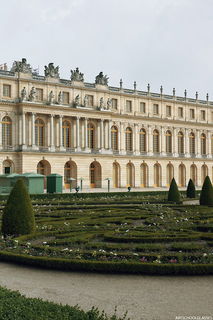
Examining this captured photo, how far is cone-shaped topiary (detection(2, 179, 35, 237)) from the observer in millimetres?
13828

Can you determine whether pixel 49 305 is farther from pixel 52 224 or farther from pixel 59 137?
pixel 59 137

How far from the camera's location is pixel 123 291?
8516mm

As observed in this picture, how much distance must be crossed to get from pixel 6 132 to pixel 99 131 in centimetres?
1172

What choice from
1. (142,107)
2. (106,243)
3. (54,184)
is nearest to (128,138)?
(142,107)

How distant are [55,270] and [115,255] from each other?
1.51 meters

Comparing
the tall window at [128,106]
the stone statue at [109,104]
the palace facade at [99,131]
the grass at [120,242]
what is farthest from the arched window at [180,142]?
the grass at [120,242]

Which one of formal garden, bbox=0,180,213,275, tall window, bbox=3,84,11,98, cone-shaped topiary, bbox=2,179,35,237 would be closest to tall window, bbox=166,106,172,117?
tall window, bbox=3,84,11,98

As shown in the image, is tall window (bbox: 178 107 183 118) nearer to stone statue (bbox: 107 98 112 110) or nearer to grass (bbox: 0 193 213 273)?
stone statue (bbox: 107 98 112 110)

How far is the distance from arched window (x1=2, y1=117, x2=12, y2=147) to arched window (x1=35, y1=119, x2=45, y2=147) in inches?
119

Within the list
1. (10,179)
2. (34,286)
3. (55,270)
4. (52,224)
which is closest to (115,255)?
(55,270)

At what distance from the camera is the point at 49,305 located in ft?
19.9

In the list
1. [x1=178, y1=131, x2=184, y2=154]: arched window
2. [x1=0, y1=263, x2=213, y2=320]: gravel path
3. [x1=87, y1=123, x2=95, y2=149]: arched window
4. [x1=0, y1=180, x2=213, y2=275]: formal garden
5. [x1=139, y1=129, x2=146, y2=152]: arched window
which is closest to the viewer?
[x1=0, y1=263, x2=213, y2=320]: gravel path

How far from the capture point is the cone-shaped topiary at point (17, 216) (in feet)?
45.4

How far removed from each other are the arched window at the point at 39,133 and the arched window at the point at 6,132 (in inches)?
119
